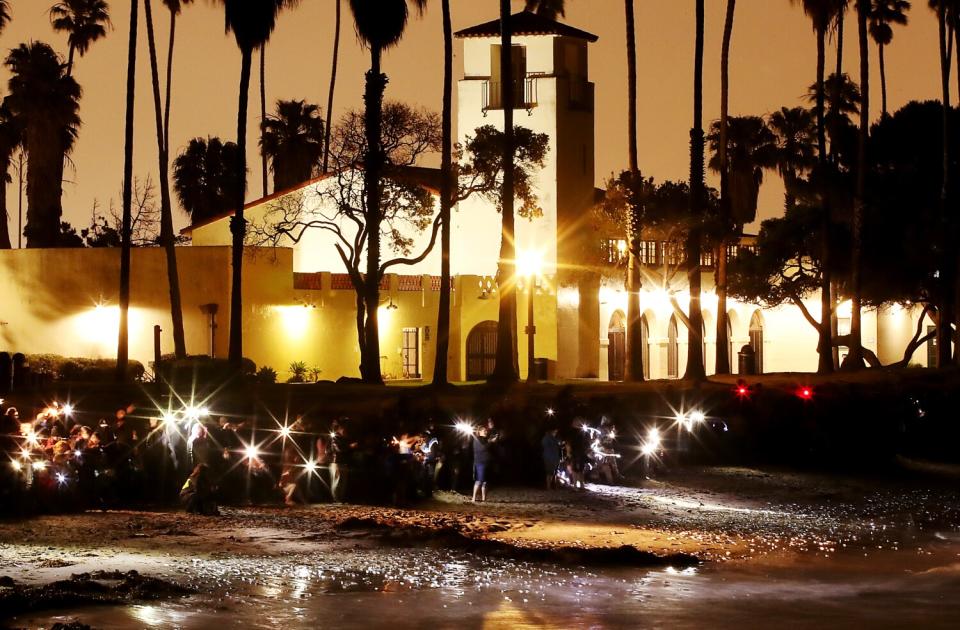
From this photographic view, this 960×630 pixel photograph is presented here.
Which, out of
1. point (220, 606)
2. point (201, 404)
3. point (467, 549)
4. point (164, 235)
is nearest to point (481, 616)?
point (220, 606)

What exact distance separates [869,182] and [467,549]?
34344 millimetres

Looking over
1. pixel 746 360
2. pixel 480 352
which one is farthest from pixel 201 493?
pixel 746 360

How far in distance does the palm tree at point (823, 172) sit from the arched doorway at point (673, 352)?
20.0 feet

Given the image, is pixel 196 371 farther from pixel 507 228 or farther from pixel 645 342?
pixel 645 342

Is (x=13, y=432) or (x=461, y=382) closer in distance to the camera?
(x=13, y=432)

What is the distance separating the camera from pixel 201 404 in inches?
1271

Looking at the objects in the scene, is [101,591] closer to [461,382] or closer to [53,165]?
[461,382]

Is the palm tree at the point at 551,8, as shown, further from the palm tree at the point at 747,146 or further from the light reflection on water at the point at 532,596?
the light reflection on water at the point at 532,596

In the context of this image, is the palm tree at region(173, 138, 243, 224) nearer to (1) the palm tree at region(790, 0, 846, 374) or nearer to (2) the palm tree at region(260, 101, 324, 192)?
(2) the palm tree at region(260, 101, 324, 192)

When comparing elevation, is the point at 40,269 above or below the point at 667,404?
above

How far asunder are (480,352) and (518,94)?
891cm

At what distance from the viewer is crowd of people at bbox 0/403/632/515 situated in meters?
20.9

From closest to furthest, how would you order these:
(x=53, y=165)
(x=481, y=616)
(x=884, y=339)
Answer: (x=481, y=616) < (x=53, y=165) < (x=884, y=339)

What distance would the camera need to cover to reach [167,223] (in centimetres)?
4303
